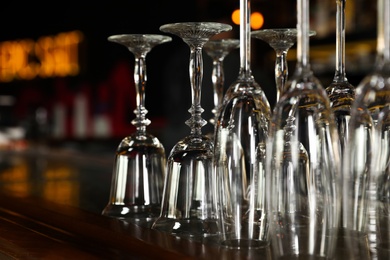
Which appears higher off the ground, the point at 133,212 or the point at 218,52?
the point at 218,52

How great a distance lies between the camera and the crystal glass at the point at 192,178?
2.76ft

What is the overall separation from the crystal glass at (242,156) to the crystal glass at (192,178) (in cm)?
11

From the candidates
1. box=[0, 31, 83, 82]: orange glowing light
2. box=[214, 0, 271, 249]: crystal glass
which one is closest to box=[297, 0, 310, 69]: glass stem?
box=[214, 0, 271, 249]: crystal glass

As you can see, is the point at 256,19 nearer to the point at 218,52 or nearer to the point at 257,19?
the point at 257,19

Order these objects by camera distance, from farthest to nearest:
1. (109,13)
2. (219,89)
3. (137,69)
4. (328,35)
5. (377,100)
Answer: (109,13) < (328,35) < (219,89) < (137,69) < (377,100)

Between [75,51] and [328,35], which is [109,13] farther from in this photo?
[328,35]

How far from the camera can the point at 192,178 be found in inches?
34.1

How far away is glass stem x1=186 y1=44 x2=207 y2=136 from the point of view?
0.84 meters

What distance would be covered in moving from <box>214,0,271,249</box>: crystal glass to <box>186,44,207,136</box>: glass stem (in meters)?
0.10

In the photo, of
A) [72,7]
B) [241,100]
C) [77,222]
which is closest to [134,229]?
[77,222]

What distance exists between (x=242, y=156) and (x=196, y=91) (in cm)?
15

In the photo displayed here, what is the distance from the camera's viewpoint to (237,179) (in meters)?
0.72

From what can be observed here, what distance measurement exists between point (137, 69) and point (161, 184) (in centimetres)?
19

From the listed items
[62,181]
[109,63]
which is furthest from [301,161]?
→ [109,63]
